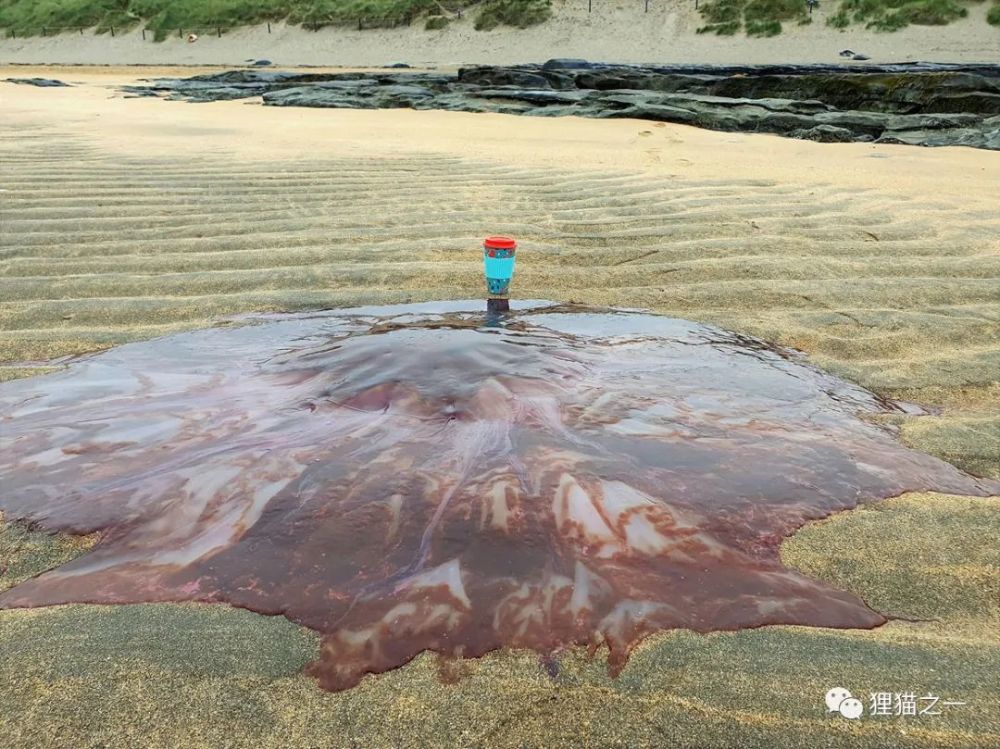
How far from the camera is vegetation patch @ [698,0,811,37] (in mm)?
27391

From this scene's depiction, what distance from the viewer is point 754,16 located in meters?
28.0

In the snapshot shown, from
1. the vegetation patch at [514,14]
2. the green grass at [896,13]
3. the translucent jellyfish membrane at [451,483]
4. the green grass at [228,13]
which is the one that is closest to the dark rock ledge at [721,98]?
the translucent jellyfish membrane at [451,483]

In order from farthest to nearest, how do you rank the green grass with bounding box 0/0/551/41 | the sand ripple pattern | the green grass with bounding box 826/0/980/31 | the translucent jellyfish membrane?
1. the green grass with bounding box 0/0/551/41
2. the green grass with bounding box 826/0/980/31
3. the sand ripple pattern
4. the translucent jellyfish membrane

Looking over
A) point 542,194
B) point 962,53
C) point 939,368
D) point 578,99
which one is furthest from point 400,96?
point 962,53

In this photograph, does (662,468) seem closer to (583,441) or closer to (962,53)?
(583,441)

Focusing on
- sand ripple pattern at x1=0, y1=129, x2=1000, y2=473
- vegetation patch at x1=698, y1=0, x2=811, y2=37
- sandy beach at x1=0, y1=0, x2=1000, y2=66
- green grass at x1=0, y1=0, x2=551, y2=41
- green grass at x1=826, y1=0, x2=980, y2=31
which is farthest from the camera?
green grass at x1=0, y1=0, x2=551, y2=41

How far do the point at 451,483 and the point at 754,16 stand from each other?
31065 mm

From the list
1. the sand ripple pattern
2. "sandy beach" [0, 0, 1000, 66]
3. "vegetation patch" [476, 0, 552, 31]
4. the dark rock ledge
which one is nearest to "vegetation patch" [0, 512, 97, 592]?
the sand ripple pattern

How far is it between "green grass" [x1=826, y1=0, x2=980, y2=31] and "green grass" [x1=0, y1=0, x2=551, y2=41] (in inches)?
443

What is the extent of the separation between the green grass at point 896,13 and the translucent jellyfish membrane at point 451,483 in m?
29.3

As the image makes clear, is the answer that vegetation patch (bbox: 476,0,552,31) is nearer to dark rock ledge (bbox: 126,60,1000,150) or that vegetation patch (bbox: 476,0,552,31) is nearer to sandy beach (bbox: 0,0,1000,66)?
sandy beach (bbox: 0,0,1000,66)

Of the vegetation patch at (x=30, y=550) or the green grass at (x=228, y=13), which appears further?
the green grass at (x=228, y=13)

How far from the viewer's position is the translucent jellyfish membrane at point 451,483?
139 centimetres

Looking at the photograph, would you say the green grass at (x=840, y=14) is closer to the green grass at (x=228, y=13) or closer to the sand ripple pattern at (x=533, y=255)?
the green grass at (x=228, y=13)
